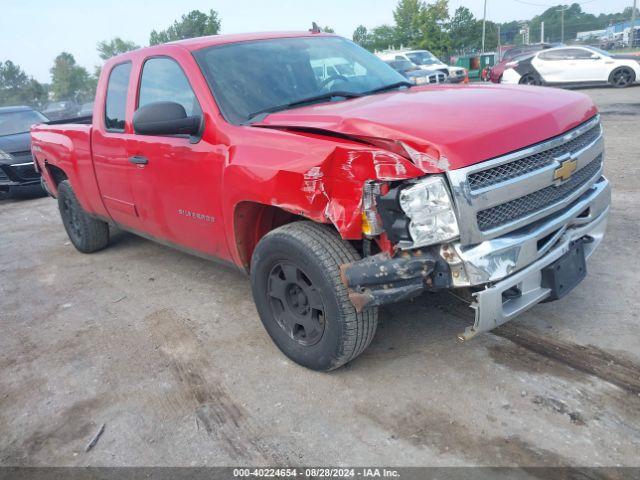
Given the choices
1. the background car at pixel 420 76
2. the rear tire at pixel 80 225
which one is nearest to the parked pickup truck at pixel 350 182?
the background car at pixel 420 76

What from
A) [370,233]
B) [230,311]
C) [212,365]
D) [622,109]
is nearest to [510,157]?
[370,233]

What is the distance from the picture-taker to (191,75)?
11.6 feet

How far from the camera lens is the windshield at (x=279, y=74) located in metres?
3.41

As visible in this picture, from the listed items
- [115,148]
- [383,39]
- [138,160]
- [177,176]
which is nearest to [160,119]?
[177,176]

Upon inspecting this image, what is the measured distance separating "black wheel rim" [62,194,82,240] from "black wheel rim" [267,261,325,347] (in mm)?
3374

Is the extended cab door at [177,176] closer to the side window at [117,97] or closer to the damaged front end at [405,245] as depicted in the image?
the side window at [117,97]

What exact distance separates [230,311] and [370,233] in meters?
1.85

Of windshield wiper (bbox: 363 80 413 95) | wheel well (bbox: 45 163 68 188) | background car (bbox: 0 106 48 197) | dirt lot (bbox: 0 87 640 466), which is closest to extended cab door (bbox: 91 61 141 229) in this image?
dirt lot (bbox: 0 87 640 466)

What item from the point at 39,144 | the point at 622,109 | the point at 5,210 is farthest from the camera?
the point at 622,109

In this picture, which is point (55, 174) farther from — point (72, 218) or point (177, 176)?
point (177, 176)

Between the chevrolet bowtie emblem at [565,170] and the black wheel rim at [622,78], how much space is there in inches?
637

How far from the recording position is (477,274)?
2.44 metres

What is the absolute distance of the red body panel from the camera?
249 centimetres

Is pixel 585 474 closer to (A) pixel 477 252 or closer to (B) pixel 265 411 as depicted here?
(A) pixel 477 252
